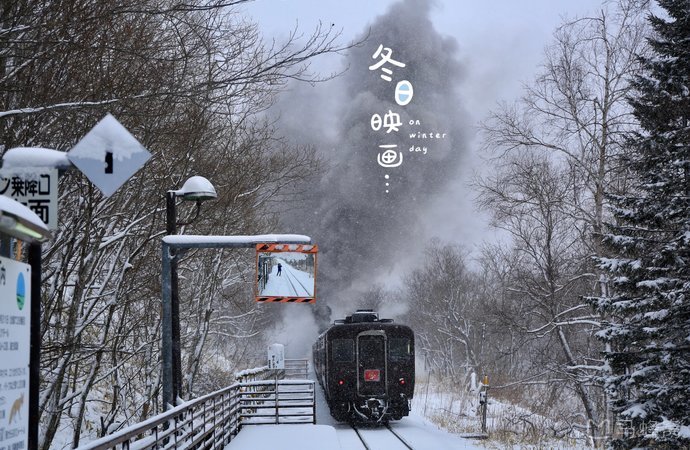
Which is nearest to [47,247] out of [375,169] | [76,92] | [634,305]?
[76,92]

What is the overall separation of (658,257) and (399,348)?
10.6 meters

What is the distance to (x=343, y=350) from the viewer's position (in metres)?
23.1

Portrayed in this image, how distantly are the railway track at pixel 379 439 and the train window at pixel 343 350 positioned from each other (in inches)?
81.1

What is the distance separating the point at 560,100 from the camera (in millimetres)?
20344

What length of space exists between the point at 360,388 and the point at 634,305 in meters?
10.2

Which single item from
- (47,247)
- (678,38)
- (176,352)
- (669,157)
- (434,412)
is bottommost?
(434,412)

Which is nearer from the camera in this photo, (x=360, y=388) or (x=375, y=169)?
(x=360, y=388)

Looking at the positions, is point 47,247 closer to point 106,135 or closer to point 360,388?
point 106,135

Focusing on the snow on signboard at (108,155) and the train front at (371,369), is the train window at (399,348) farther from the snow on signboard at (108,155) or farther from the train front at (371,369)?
the snow on signboard at (108,155)

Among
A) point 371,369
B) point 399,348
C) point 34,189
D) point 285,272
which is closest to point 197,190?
point 285,272

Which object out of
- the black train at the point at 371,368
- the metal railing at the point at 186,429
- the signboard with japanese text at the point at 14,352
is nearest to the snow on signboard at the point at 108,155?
the signboard with japanese text at the point at 14,352

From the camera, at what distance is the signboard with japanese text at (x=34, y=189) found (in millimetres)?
5715

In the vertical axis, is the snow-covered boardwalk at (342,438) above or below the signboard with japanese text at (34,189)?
below

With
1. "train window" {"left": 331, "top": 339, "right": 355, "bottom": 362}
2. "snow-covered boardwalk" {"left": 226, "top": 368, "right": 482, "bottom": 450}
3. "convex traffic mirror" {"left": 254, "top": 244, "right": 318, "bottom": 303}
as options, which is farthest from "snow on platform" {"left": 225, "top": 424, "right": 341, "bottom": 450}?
"train window" {"left": 331, "top": 339, "right": 355, "bottom": 362}
